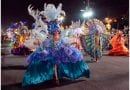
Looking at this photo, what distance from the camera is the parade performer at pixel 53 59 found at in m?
7.85

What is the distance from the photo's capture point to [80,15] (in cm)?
4606

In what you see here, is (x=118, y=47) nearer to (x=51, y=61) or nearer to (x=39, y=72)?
(x=51, y=61)

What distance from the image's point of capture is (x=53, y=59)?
7.92 m

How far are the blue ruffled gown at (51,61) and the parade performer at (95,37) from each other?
18.4 ft

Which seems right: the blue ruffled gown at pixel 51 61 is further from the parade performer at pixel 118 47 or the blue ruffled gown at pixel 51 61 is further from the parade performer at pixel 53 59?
the parade performer at pixel 118 47

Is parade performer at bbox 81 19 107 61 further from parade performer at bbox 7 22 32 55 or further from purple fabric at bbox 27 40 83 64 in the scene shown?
purple fabric at bbox 27 40 83 64

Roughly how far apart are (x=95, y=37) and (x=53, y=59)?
243 inches

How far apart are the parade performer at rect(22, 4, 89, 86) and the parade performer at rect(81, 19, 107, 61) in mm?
5598

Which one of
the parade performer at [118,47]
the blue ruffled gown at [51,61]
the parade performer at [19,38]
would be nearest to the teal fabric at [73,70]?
the blue ruffled gown at [51,61]

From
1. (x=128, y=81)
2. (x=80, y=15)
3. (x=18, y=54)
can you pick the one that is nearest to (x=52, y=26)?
(x=128, y=81)

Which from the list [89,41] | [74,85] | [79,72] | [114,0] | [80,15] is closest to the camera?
[74,85]

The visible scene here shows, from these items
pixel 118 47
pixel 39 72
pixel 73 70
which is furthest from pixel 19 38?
pixel 39 72

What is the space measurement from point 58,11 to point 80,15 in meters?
38.4

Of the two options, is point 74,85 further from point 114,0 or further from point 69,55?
point 114,0
